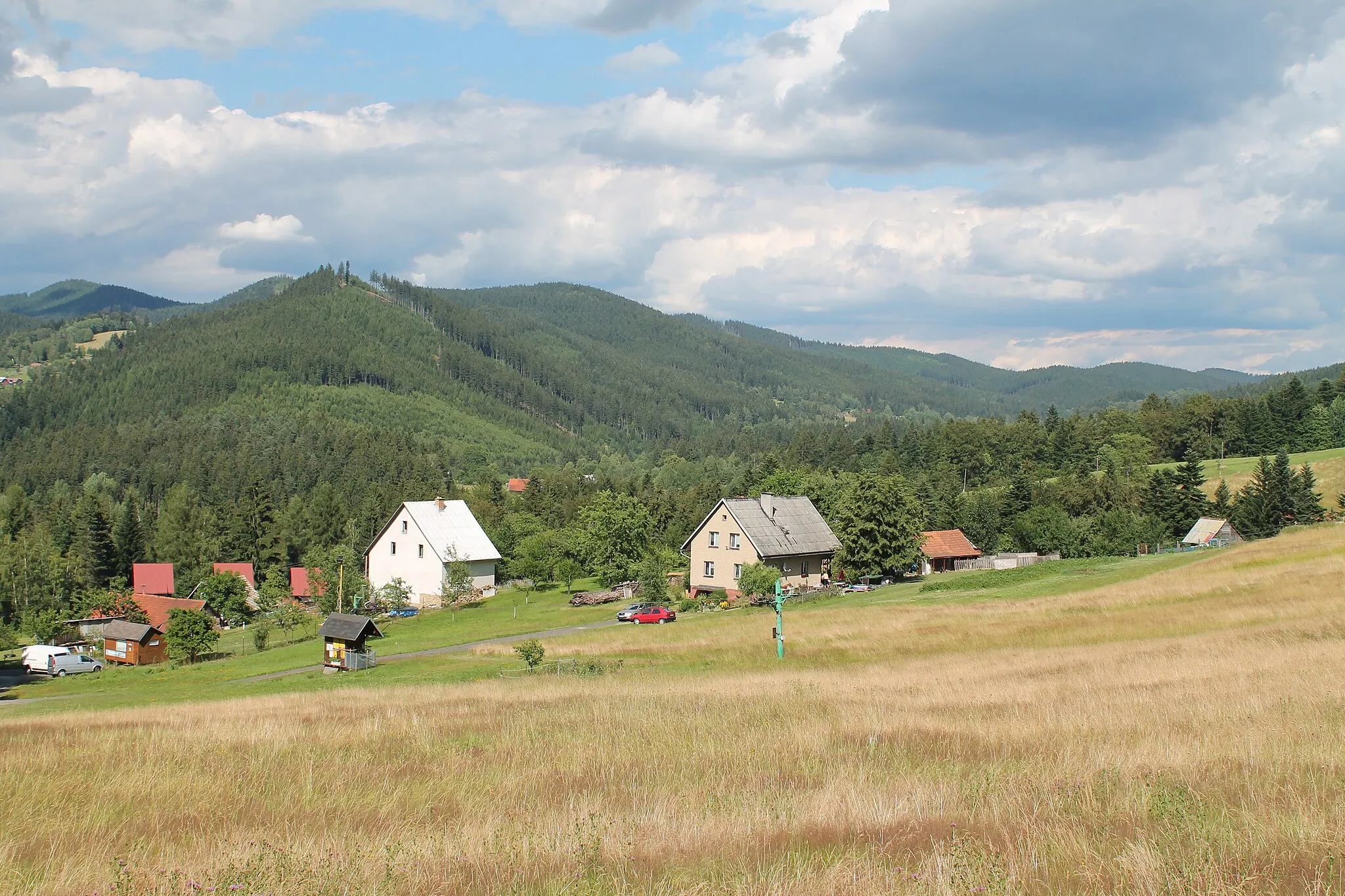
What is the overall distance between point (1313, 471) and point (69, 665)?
129798mm

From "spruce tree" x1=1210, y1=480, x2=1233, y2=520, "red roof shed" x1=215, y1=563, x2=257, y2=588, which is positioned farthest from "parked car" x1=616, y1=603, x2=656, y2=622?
"spruce tree" x1=1210, y1=480, x2=1233, y2=520

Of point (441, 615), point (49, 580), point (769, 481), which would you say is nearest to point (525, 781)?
point (441, 615)

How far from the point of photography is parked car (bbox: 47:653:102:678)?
5644cm

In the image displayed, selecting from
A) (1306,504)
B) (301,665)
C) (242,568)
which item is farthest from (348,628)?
(1306,504)

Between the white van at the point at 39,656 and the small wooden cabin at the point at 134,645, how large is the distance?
411 cm

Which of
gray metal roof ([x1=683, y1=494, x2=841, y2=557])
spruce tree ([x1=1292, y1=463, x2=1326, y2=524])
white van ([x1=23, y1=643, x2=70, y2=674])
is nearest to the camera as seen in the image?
white van ([x1=23, y1=643, x2=70, y2=674])

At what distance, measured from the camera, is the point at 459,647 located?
4647cm

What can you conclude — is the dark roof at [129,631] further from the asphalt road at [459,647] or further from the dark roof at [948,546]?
the dark roof at [948,546]

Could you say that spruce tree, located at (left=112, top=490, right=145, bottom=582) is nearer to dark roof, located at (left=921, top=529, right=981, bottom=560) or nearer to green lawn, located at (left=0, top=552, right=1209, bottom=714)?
green lawn, located at (left=0, top=552, right=1209, bottom=714)

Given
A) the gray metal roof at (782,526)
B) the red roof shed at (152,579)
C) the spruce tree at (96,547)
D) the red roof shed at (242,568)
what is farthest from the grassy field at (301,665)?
the spruce tree at (96,547)

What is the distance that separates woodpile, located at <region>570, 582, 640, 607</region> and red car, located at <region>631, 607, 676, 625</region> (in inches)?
478

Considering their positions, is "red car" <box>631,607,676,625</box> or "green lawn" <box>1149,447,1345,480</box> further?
"green lawn" <box>1149,447,1345,480</box>

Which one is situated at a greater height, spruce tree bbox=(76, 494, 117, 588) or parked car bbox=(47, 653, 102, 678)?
spruce tree bbox=(76, 494, 117, 588)

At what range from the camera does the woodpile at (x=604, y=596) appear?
68250mm
